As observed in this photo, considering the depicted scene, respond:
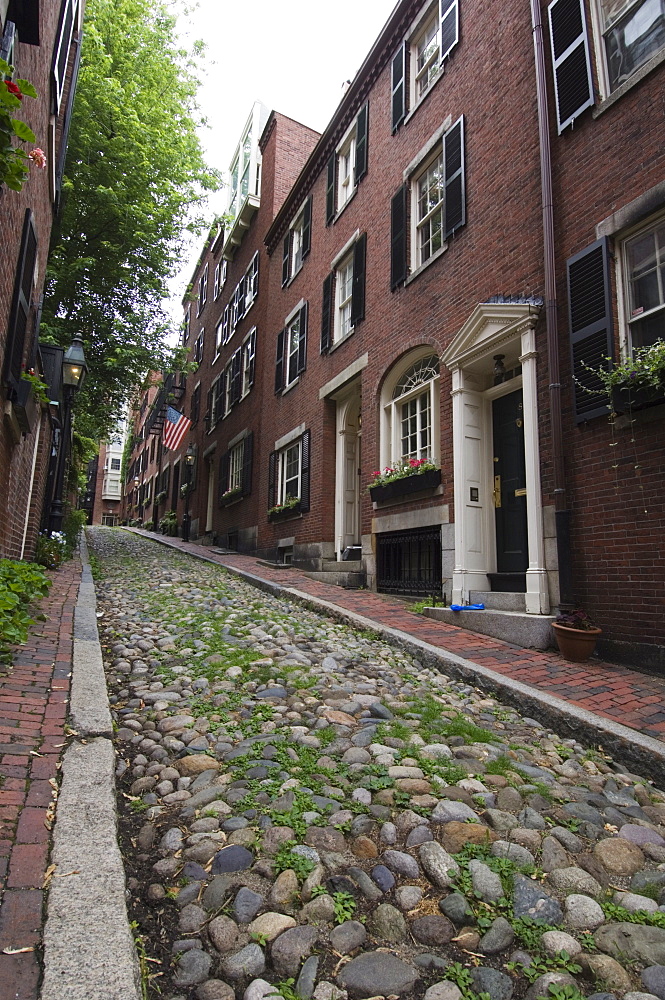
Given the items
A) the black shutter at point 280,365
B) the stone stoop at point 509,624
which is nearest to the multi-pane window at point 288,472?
the black shutter at point 280,365

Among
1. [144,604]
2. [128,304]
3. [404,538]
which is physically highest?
[128,304]

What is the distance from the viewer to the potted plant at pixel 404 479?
7.57 meters

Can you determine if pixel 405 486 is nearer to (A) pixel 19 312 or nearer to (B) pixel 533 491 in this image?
(B) pixel 533 491

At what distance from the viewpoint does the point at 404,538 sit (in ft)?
27.2

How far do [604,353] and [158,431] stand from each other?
28261mm

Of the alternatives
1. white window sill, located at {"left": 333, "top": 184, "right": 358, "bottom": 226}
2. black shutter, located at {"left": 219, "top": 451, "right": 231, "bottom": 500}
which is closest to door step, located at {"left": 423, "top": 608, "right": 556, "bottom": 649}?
white window sill, located at {"left": 333, "top": 184, "right": 358, "bottom": 226}

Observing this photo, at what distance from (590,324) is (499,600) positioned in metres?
3.12

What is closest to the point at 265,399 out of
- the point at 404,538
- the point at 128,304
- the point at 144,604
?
the point at 128,304

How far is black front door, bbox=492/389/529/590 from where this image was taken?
6.63 m

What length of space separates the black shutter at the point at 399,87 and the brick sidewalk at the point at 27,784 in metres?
10.2

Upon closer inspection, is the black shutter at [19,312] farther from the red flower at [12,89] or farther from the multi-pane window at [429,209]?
the multi-pane window at [429,209]

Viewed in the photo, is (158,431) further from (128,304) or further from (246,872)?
(246,872)

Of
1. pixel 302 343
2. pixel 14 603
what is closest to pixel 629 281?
pixel 14 603

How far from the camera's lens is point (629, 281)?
5207 mm
